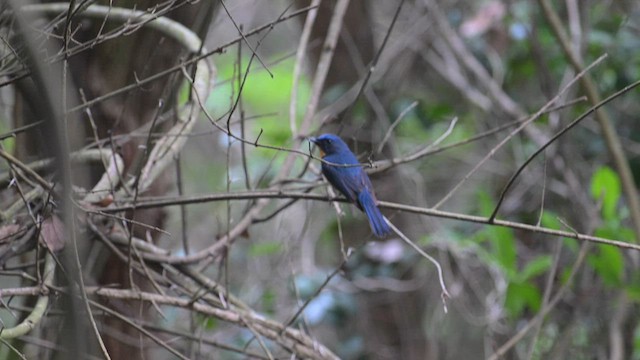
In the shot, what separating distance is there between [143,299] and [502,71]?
135 inches

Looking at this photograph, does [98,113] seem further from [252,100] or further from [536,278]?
[252,100]

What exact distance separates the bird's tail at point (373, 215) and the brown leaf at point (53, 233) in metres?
1.18

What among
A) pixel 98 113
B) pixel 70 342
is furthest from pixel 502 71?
pixel 70 342

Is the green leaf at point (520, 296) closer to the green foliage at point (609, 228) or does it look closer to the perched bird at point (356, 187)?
the green foliage at point (609, 228)

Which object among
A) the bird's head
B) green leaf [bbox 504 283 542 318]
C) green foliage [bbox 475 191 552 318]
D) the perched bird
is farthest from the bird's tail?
green leaf [bbox 504 283 542 318]

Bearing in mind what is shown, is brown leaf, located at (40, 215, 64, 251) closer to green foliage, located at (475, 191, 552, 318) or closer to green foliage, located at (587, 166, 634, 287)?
green foliage, located at (475, 191, 552, 318)

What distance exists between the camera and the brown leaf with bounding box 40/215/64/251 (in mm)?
2623

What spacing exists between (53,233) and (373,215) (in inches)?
49.7

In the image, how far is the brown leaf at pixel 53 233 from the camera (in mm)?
2623

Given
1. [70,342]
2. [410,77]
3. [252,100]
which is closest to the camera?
[70,342]

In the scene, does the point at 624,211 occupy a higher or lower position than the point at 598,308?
higher

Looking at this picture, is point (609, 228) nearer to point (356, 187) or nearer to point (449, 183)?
point (356, 187)

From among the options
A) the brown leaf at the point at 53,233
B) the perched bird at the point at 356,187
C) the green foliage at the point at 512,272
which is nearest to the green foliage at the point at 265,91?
the green foliage at the point at 512,272

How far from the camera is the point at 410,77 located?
6148mm
